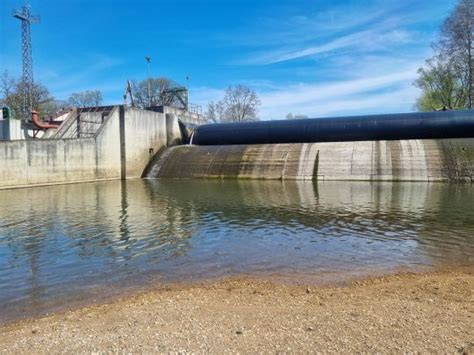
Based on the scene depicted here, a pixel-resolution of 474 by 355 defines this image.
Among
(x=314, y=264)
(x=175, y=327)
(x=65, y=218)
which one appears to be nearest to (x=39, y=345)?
(x=175, y=327)

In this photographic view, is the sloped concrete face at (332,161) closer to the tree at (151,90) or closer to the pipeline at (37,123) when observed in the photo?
the pipeline at (37,123)

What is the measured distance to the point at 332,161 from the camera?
23.8 m

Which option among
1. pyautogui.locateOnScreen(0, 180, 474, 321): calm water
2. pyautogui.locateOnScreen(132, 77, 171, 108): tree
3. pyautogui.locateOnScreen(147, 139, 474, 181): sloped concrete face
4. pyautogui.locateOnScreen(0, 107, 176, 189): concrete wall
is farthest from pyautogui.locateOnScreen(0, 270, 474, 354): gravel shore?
pyautogui.locateOnScreen(132, 77, 171, 108): tree

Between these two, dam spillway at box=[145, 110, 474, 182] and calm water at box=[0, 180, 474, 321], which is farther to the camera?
dam spillway at box=[145, 110, 474, 182]

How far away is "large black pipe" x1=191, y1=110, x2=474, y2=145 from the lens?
2509 centimetres

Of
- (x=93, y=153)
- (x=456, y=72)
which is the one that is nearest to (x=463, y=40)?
(x=456, y=72)

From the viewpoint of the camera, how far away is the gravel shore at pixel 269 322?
3656mm

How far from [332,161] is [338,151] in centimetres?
126

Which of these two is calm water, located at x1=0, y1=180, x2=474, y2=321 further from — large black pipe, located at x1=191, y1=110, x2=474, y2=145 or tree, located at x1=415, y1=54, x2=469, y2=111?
tree, located at x1=415, y1=54, x2=469, y2=111

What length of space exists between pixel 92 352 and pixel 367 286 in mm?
3831

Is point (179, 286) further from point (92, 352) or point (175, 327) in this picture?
point (92, 352)

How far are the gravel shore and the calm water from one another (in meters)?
0.85

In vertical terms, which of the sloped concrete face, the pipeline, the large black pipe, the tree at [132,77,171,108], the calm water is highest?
the tree at [132,77,171,108]

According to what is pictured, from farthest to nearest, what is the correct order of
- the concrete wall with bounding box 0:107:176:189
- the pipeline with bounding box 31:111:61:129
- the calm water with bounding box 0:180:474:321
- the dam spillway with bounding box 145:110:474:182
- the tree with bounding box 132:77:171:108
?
the tree with bounding box 132:77:171:108 < the pipeline with bounding box 31:111:61:129 < the dam spillway with bounding box 145:110:474:182 < the concrete wall with bounding box 0:107:176:189 < the calm water with bounding box 0:180:474:321
